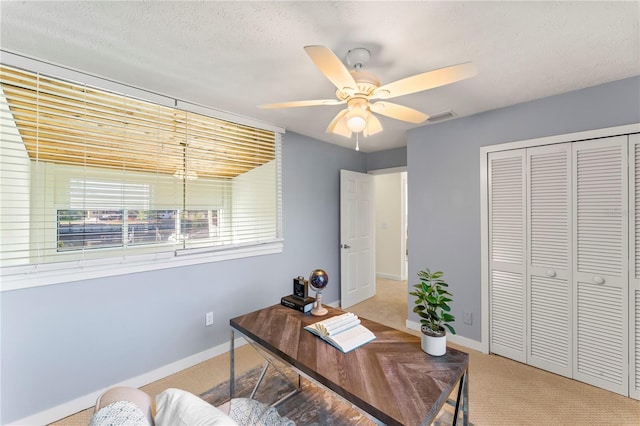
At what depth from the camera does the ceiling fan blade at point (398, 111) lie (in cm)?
163

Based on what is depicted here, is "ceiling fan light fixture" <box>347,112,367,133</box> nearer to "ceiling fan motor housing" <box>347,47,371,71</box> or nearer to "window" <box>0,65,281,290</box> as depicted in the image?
"ceiling fan motor housing" <box>347,47,371,71</box>

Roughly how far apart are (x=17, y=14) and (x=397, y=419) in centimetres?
253

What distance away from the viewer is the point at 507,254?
260cm

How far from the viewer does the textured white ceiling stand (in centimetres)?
133

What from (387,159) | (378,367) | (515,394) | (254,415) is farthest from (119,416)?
(387,159)

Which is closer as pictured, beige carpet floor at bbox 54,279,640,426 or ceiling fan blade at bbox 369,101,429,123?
ceiling fan blade at bbox 369,101,429,123

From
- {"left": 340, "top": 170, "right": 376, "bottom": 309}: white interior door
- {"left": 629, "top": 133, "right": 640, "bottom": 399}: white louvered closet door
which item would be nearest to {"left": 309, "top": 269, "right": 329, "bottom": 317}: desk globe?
{"left": 340, "top": 170, "right": 376, "bottom": 309}: white interior door

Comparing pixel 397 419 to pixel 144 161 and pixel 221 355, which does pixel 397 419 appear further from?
pixel 144 161

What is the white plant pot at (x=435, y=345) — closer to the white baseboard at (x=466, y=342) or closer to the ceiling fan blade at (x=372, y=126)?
the ceiling fan blade at (x=372, y=126)

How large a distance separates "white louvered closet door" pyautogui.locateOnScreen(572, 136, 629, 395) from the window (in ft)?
9.76

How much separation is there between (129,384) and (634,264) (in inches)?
154

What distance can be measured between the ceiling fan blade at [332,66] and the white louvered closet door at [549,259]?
2023 mm

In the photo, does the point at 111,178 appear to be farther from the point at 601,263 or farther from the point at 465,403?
the point at 601,263

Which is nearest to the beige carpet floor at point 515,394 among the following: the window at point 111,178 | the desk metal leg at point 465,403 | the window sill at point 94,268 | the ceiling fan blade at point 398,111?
the desk metal leg at point 465,403
